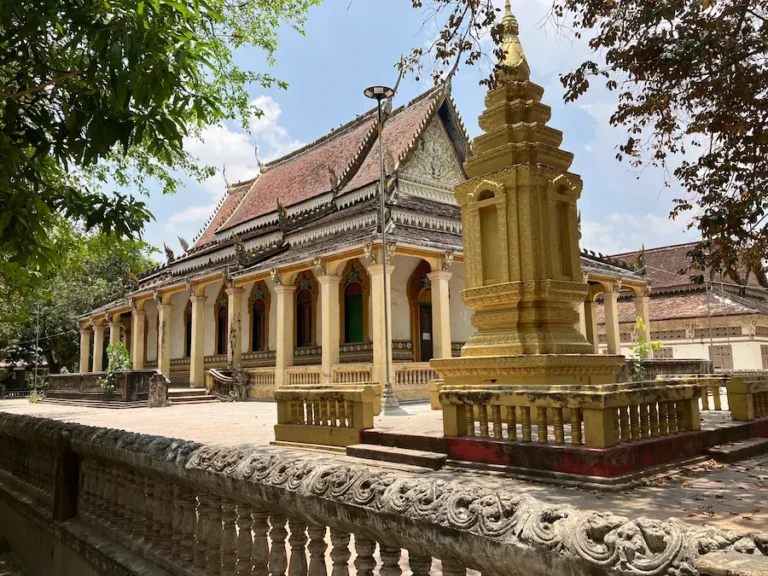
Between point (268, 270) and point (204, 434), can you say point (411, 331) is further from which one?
point (204, 434)

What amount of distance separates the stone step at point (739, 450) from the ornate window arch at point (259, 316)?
1900 cm

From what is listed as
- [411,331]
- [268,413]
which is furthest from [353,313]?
[268,413]

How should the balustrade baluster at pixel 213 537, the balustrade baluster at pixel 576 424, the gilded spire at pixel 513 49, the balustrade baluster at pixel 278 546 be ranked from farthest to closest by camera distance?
the gilded spire at pixel 513 49
the balustrade baluster at pixel 576 424
the balustrade baluster at pixel 213 537
the balustrade baluster at pixel 278 546

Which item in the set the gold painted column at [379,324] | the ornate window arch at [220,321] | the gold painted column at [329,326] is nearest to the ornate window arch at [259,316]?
the ornate window arch at [220,321]

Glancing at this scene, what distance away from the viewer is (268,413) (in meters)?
15.2

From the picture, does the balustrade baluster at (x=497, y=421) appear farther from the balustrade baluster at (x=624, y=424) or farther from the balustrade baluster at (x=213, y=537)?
the balustrade baluster at (x=213, y=537)

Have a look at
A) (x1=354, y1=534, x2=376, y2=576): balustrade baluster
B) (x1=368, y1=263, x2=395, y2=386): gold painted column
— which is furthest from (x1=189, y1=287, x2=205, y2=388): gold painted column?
(x1=354, y1=534, x2=376, y2=576): balustrade baluster

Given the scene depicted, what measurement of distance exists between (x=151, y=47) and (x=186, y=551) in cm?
303

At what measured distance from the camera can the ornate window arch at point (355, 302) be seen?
1997cm

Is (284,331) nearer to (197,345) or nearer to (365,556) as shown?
(197,345)

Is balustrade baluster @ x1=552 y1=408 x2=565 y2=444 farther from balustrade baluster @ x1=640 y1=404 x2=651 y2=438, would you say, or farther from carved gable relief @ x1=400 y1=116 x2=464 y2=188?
carved gable relief @ x1=400 y1=116 x2=464 y2=188

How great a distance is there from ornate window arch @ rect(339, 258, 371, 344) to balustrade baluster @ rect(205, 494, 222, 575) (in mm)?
16877

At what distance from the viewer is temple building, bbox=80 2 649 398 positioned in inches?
664

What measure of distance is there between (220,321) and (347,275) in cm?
806
